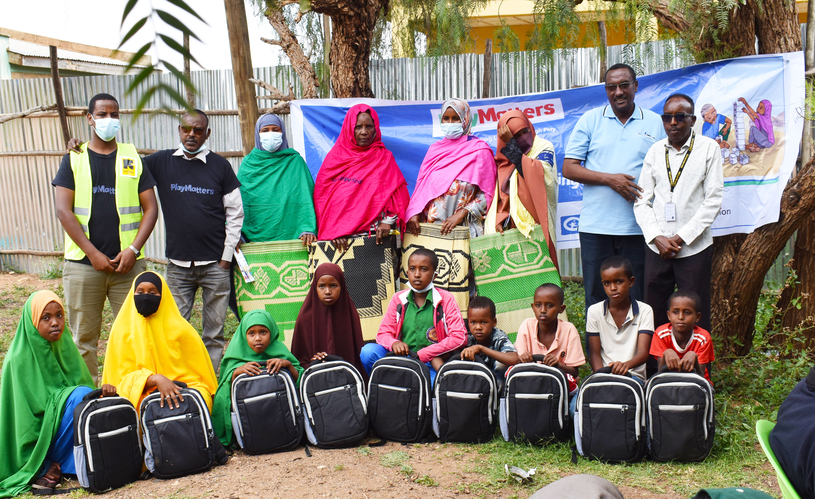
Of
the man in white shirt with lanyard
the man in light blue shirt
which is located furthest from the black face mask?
the man in white shirt with lanyard

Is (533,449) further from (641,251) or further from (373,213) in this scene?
(373,213)

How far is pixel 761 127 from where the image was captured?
14.5 feet

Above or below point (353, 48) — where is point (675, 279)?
below

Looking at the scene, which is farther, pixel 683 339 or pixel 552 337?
pixel 552 337

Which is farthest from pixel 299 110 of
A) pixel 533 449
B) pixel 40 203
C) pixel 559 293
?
pixel 40 203

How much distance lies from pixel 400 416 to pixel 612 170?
1924mm

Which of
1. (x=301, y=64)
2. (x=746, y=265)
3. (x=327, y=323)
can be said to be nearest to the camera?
(x=327, y=323)

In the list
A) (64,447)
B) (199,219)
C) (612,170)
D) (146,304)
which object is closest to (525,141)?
(612,170)

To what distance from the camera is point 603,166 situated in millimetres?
3998

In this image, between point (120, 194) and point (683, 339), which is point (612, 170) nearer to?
point (683, 339)

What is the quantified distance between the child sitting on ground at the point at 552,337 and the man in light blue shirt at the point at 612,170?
0.47 metres

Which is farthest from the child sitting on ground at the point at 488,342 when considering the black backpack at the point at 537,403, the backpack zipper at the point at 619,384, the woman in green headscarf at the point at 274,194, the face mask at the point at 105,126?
the face mask at the point at 105,126

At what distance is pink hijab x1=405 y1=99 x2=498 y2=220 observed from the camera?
4.33 m

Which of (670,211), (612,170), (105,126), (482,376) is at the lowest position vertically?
(482,376)
